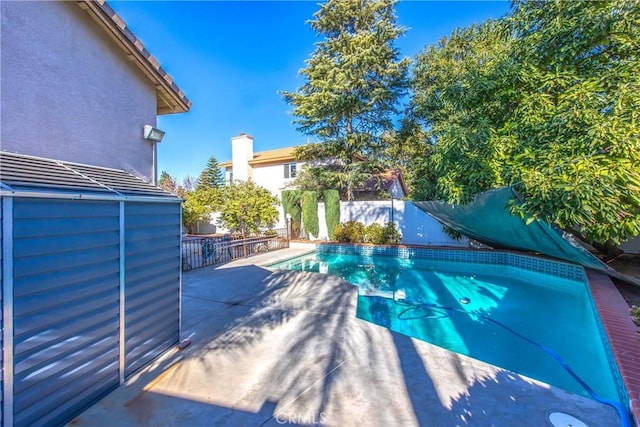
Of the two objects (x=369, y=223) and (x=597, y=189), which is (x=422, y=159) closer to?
(x=369, y=223)

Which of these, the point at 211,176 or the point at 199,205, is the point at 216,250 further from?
the point at 211,176

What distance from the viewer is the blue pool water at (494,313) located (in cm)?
459

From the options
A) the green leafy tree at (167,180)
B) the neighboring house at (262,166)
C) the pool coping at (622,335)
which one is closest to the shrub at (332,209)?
the neighboring house at (262,166)

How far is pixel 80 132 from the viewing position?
418 cm

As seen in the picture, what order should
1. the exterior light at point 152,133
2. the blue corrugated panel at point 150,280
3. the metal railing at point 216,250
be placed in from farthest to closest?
the metal railing at point 216,250
the exterior light at point 152,133
the blue corrugated panel at point 150,280

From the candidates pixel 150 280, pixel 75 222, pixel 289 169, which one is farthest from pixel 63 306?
pixel 289 169

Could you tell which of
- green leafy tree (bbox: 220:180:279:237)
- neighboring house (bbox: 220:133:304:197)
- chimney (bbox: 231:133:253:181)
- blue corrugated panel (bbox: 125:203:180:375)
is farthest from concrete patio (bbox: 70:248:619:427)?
chimney (bbox: 231:133:253:181)

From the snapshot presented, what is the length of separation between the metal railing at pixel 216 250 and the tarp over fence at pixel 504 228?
23.5 ft

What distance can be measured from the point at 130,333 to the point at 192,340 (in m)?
1.24

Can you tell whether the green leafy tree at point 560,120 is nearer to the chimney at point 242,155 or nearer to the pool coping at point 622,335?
the pool coping at point 622,335

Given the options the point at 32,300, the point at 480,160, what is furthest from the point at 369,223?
the point at 32,300

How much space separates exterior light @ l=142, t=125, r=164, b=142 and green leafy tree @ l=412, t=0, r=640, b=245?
7.28 meters

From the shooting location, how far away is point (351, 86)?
15.9 meters

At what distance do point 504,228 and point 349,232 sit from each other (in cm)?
704
